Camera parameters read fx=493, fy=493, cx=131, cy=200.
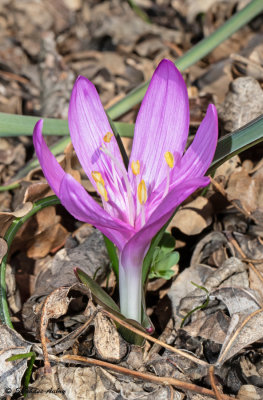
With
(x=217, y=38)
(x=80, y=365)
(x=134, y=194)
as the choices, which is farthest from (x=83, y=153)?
(x=217, y=38)

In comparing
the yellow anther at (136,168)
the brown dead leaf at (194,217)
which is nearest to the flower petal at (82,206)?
the yellow anther at (136,168)

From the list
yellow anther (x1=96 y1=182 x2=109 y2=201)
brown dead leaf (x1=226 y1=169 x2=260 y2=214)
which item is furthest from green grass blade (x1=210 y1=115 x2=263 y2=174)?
brown dead leaf (x1=226 y1=169 x2=260 y2=214)

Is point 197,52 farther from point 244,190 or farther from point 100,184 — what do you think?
point 100,184

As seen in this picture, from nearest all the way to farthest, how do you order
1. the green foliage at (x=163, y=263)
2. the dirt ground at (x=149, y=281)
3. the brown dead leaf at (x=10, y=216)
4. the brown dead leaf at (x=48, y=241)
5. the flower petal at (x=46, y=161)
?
the flower petal at (x=46, y=161), the dirt ground at (x=149, y=281), the brown dead leaf at (x=10, y=216), the green foliage at (x=163, y=263), the brown dead leaf at (x=48, y=241)

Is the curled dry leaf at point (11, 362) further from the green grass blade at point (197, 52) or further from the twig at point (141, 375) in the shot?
the green grass blade at point (197, 52)

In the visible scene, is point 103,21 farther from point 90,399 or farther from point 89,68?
point 90,399

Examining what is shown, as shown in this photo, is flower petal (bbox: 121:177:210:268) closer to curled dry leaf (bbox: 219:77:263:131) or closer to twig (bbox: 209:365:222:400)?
twig (bbox: 209:365:222:400)

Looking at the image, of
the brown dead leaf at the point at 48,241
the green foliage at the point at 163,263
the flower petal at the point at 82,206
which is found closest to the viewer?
the flower petal at the point at 82,206
